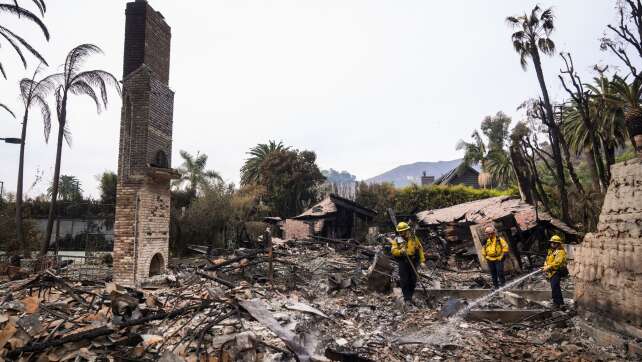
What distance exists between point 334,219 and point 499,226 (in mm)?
9706

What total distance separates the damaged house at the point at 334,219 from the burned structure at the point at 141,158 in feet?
35.1

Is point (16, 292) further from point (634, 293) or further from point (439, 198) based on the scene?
point (439, 198)

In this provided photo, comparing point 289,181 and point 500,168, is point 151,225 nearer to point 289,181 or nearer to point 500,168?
point 289,181

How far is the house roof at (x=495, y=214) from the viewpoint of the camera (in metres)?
13.6

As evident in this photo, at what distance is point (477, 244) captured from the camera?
44.9 feet

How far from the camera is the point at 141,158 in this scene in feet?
32.0

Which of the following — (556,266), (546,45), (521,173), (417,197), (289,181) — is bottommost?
(556,266)

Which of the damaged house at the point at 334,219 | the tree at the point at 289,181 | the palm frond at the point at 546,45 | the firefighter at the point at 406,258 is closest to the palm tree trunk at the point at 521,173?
the palm frond at the point at 546,45

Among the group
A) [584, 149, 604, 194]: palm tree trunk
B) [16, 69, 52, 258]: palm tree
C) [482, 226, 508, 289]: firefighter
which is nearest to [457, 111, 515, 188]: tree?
[584, 149, 604, 194]: palm tree trunk

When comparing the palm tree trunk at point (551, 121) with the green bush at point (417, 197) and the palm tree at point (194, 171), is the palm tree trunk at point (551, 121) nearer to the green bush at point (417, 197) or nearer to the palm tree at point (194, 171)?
the green bush at point (417, 197)

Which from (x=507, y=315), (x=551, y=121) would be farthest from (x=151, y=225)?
(x=551, y=121)

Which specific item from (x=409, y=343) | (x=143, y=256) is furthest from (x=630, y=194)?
(x=143, y=256)

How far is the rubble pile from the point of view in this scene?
16.3 feet

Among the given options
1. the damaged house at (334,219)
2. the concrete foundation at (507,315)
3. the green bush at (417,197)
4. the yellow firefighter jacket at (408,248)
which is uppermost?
the green bush at (417,197)
